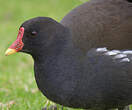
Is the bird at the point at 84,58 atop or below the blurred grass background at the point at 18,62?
atop

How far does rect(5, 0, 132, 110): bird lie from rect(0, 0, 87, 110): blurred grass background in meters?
0.93

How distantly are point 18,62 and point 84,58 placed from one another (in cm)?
397

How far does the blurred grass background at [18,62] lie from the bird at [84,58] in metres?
0.93

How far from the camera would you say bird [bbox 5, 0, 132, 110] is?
3.29m

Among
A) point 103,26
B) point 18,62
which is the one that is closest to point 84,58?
point 103,26

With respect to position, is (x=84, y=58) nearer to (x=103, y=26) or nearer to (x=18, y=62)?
(x=103, y=26)

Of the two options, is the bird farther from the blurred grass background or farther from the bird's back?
the blurred grass background

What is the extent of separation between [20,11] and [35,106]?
809cm

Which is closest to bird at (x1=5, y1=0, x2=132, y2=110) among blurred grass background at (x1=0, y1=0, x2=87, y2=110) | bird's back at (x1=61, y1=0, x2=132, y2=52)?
bird's back at (x1=61, y1=0, x2=132, y2=52)

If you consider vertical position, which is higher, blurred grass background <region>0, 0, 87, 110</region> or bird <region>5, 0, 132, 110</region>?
bird <region>5, 0, 132, 110</region>

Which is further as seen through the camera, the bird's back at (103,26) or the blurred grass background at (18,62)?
the blurred grass background at (18,62)

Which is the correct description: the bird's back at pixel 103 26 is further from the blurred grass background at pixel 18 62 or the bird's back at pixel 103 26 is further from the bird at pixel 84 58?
the blurred grass background at pixel 18 62

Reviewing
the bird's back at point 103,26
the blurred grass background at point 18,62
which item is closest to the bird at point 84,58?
the bird's back at point 103,26

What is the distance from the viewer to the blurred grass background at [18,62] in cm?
451
